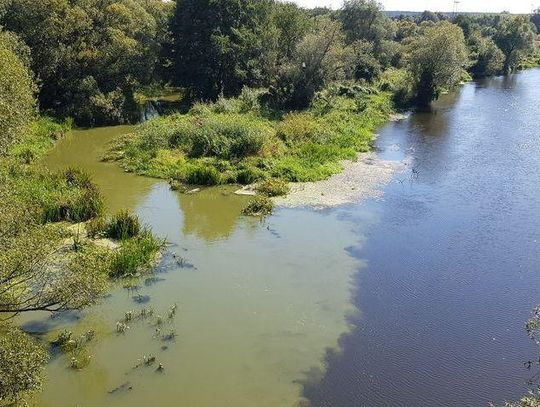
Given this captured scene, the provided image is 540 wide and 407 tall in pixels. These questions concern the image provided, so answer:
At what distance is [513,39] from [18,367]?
269ft

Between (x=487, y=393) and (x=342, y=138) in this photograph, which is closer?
(x=487, y=393)

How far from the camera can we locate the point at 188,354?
546 inches

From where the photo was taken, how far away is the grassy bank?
91.0 feet

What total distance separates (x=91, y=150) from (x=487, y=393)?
27.1 metres

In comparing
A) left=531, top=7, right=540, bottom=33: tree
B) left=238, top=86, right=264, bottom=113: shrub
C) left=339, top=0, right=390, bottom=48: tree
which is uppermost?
left=531, top=7, right=540, bottom=33: tree

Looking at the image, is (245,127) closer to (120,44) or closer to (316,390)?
(120,44)

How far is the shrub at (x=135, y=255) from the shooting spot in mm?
17406

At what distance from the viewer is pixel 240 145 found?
29906mm

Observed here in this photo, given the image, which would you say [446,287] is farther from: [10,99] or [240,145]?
[10,99]

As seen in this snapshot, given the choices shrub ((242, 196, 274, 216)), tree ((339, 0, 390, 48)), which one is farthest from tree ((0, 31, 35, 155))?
tree ((339, 0, 390, 48))

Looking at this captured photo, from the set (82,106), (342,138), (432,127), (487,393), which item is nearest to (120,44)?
(82,106)

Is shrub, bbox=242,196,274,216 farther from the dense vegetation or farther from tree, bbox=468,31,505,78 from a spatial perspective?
tree, bbox=468,31,505,78

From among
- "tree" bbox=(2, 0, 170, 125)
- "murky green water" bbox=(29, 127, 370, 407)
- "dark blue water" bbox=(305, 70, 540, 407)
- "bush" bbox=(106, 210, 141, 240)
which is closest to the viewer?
"murky green water" bbox=(29, 127, 370, 407)

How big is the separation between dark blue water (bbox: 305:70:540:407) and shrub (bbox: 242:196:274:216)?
397 centimetres
